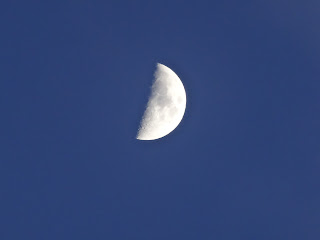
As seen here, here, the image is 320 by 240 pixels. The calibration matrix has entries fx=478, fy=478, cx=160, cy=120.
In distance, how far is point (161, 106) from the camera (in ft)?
48.2

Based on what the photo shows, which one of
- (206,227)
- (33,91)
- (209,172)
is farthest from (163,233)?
(33,91)

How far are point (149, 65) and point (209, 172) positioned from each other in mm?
3823

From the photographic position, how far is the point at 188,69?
15008mm

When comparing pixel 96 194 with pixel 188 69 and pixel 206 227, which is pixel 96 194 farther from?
pixel 188 69

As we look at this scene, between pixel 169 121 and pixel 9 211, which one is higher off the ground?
pixel 169 121

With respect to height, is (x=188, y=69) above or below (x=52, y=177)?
above

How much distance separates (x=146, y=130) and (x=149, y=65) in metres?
2.01

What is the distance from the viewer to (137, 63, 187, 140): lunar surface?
1462 centimetres

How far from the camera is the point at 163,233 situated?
14891mm

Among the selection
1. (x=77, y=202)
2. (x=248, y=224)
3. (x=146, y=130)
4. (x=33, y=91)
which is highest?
(x=33, y=91)

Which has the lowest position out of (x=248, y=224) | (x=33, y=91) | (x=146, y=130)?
(x=248, y=224)

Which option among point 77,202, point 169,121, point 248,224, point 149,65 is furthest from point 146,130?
A: point 248,224

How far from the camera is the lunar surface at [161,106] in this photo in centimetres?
1462

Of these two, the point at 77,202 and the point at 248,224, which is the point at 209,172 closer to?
the point at 248,224
